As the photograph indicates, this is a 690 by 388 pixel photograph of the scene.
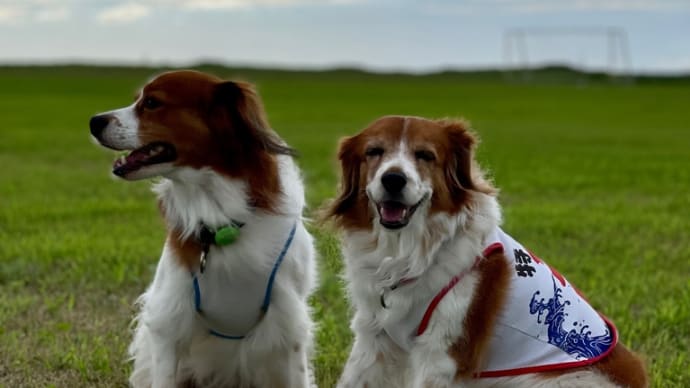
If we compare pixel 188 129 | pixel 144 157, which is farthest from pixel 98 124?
pixel 188 129

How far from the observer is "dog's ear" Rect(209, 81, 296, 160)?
4.82 m

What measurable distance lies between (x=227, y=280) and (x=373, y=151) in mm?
1041

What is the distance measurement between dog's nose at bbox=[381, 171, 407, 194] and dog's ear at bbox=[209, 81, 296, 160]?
69 centimetres

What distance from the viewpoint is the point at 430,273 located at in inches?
185

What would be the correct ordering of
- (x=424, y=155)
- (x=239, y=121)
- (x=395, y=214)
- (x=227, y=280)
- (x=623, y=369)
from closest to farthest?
(x=395, y=214)
(x=424, y=155)
(x=623, y=369)
(x=239, y=121)
(x=227, y=280)

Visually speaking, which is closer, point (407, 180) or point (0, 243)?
point (407, 180)

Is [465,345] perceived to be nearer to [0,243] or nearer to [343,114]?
[0,243]

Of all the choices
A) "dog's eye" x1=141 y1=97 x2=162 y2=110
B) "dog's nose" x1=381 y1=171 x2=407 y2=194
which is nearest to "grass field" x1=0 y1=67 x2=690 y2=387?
"dog's nose" x1=381 y1=171 x2=407 y2=194

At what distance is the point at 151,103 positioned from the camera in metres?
4.67

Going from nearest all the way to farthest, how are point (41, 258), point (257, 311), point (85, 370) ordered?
point (257, 311), point (85, 370), point (41, 258)

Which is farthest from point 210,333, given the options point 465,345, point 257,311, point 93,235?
point 93,235

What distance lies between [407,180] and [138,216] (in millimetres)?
7141

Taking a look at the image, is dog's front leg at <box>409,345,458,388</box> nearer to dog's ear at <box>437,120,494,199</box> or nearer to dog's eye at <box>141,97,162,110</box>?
dog's ear at <box>437,120,494,199</box>

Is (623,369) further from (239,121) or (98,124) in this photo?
(98,124)
